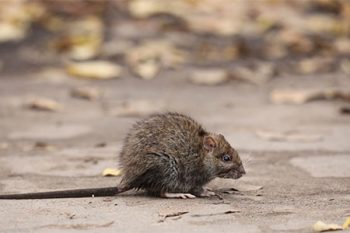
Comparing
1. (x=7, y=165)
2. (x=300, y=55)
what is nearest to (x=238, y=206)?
(x=7, y=165)

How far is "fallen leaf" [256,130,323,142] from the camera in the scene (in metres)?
9.17

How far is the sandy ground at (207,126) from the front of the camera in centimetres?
625

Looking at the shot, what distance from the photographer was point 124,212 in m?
6.45

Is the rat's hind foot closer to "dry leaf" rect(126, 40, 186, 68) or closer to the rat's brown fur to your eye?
the rat's brown fur

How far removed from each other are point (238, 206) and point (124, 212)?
0.75m

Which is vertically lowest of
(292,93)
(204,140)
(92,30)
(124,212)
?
(124,212)

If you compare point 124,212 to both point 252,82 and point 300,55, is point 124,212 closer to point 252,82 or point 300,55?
point 252,82

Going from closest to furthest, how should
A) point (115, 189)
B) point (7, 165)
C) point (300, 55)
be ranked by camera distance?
1. point (115, 189)
2. point (7, 165)
3. point (300, 55)

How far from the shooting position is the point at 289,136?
9.29 m

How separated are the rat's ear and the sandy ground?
1.06ft

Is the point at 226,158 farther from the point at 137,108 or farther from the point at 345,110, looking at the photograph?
the point at 137,108

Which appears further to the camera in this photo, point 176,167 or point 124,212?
point 176,167

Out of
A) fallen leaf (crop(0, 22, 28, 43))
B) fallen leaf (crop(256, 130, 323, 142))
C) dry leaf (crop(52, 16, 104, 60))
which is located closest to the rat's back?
fallen leaf (crop(256, 130, 323, 142))

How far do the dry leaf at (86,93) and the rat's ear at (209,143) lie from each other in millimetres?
4542
